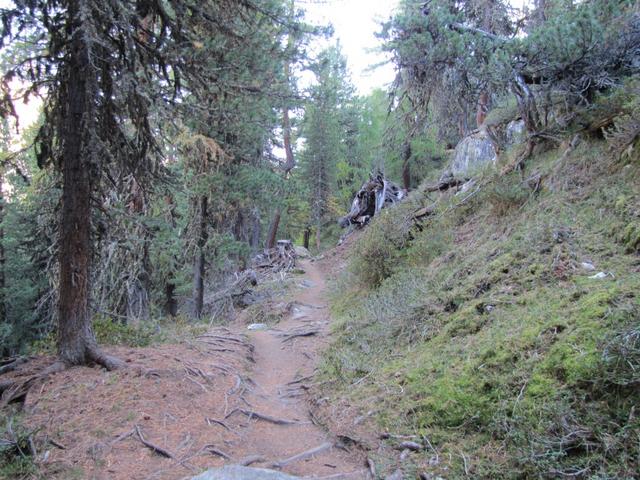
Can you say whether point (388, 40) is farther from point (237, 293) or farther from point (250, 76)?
point (237, 293)

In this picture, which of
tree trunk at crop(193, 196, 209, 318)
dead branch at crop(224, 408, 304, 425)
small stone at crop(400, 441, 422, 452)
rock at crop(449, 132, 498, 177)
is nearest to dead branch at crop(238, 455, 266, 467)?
dead branch at crop(224, 408, 304, 425)

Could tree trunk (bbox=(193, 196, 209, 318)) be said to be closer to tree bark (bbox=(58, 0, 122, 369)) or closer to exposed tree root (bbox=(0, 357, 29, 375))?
exposed tree root (bbox=(0, 357, 29, 375))

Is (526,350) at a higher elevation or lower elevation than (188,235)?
lower

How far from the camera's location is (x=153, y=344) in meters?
7.26

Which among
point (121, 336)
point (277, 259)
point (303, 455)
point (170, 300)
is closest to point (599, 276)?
point (303, 455)

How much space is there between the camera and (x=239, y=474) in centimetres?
301

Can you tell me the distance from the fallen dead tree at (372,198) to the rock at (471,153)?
Answer: 8.31 m

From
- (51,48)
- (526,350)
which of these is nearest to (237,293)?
(51,48)

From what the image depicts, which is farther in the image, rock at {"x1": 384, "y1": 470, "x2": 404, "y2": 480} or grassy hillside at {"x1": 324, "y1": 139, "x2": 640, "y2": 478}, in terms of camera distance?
rock at {"x1": 384, "y1": 470, "x2": 404, "y2": 480}

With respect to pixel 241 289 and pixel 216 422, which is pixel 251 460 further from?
pixel 241 289

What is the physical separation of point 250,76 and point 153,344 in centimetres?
493

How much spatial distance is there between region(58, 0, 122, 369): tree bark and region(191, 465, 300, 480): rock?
2965 mm

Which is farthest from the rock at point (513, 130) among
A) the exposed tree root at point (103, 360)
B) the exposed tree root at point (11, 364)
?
the exposed tree root at point (11, 364)

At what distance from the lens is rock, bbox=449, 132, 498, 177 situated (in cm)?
1221
